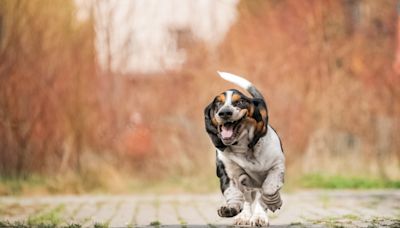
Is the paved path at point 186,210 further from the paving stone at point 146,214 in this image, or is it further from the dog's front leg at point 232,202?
the dog's front leg at point 232,202

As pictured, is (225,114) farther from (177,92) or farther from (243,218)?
(177,92)

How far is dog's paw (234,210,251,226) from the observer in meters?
6.19

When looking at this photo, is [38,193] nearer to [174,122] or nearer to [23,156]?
[23,156]

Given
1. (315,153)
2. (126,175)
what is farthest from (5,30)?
(315,153)

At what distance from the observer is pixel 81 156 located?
1165cm

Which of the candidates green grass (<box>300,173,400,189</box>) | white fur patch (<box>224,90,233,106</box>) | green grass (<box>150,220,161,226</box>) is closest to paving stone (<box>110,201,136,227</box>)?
green grass (<box>150,220,161,226</box>)

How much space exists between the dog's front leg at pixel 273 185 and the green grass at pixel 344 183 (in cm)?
592

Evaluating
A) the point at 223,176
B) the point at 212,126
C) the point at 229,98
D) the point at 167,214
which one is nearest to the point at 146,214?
the point at 167,214

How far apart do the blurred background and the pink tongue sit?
5.90 m

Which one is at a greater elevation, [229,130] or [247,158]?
[229,130]

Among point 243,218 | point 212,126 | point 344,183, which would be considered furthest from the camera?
point 344,183

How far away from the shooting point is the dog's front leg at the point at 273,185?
5867 millimetres

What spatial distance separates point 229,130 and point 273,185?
0.64 metres

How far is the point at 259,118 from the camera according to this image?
18.7 feet
